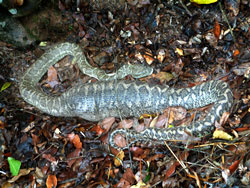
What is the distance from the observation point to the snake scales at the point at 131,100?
5.44m

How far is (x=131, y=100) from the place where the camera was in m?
6.54

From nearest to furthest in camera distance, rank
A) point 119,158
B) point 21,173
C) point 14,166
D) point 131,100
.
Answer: point 119,158
point 14,166
point 21,173
point 131,100

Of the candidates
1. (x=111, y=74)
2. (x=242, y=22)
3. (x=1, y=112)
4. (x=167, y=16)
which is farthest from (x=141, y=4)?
(x=1, y=112)

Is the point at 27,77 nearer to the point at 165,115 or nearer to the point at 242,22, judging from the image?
the point at 165,115

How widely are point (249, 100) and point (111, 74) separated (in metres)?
4.08

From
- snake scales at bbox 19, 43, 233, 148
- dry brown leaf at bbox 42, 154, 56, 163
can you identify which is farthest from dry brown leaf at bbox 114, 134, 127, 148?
dry brown leaf at bbox 42, 154, 56, 163

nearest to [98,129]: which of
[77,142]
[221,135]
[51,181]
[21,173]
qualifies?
[77,142]

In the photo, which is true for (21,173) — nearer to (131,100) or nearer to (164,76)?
(131,100)

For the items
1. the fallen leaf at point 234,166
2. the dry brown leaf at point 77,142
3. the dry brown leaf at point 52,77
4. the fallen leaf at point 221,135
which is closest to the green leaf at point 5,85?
the dry brown leaf at point 52,77

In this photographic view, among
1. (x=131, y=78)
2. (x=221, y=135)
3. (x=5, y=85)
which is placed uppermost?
(x=221, y=135)

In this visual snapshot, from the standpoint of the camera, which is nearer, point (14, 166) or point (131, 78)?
point (14, 166)

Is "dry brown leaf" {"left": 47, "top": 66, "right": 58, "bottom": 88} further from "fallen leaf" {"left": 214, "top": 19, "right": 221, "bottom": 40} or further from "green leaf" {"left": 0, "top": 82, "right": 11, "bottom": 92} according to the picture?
"fallen leaf" {"left": 214, "top": 19, "right": 221, "bottom": 40}

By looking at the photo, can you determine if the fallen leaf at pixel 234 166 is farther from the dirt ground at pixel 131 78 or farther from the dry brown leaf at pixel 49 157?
the dry brown leaf at pixel 49 157

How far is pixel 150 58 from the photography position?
7.58 meters
